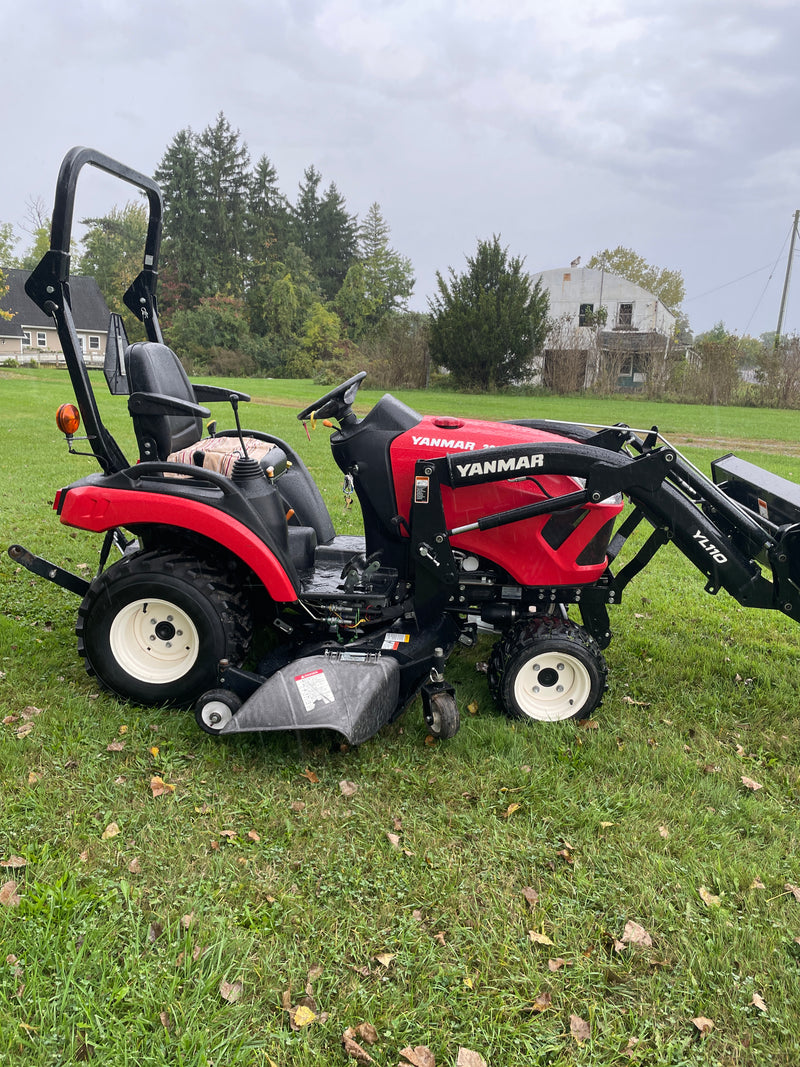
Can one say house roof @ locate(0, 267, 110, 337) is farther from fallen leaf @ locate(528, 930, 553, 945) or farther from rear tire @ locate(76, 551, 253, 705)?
fallen leaf @ locate(528, 930, 553, 945)

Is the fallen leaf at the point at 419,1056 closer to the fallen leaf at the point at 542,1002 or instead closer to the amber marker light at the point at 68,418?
the fallen leaf at the point at 542,1002

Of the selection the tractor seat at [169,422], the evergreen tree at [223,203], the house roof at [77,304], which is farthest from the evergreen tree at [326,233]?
the tractor seat at [169,422]

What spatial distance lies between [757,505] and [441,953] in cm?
269

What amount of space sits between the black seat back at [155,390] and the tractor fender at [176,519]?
312mm

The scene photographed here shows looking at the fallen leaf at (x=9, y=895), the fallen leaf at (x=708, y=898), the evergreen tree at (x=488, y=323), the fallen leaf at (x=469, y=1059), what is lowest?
the fallen leaf at (x=469, y=1059)

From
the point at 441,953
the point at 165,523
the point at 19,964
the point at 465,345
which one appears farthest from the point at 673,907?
the point at 465,345

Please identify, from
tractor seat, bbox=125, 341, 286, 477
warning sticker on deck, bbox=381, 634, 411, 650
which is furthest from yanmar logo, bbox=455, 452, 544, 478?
tractor seat, bbox=125, 341, 286, 477

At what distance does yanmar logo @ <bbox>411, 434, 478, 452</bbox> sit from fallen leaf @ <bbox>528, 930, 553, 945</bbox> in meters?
1.98

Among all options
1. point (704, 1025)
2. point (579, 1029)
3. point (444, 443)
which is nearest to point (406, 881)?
point (579, 1029)

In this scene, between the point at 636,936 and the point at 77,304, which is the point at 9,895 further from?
the point at 77,304

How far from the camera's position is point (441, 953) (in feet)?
7.52

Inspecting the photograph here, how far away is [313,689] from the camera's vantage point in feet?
10.1

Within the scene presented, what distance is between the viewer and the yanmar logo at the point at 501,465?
3.20m

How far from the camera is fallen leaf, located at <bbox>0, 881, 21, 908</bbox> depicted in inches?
93.5
